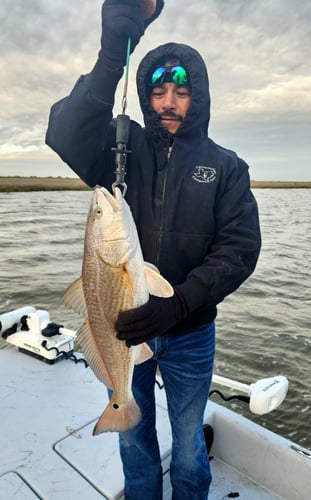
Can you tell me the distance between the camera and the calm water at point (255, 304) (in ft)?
24.7

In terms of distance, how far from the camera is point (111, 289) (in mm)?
2068

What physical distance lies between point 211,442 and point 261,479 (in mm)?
529

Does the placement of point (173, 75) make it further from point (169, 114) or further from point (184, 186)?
point (184, 186)

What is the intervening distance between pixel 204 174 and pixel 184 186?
15 centimetres

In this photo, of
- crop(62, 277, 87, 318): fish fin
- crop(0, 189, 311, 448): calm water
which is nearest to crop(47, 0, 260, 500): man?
crop(62, 277, 87, 318): fish fin

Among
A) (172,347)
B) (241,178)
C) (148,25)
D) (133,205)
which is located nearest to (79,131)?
(133,205)

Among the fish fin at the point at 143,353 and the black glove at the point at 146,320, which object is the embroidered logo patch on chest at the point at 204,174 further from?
the fish fin at the point at 143,353

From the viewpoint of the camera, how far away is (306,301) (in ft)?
39.0

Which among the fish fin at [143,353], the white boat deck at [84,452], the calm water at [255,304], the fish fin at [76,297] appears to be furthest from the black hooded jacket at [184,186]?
the calm water at [255,304]

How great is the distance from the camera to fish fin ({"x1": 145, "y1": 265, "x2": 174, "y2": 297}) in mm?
2057

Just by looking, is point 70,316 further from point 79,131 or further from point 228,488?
point 79,131

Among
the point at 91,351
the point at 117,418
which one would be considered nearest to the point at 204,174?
the point at 91,351

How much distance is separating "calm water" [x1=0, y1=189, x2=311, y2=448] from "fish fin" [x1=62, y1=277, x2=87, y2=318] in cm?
544

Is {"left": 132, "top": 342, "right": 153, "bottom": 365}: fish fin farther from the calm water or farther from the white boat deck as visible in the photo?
the calm water
